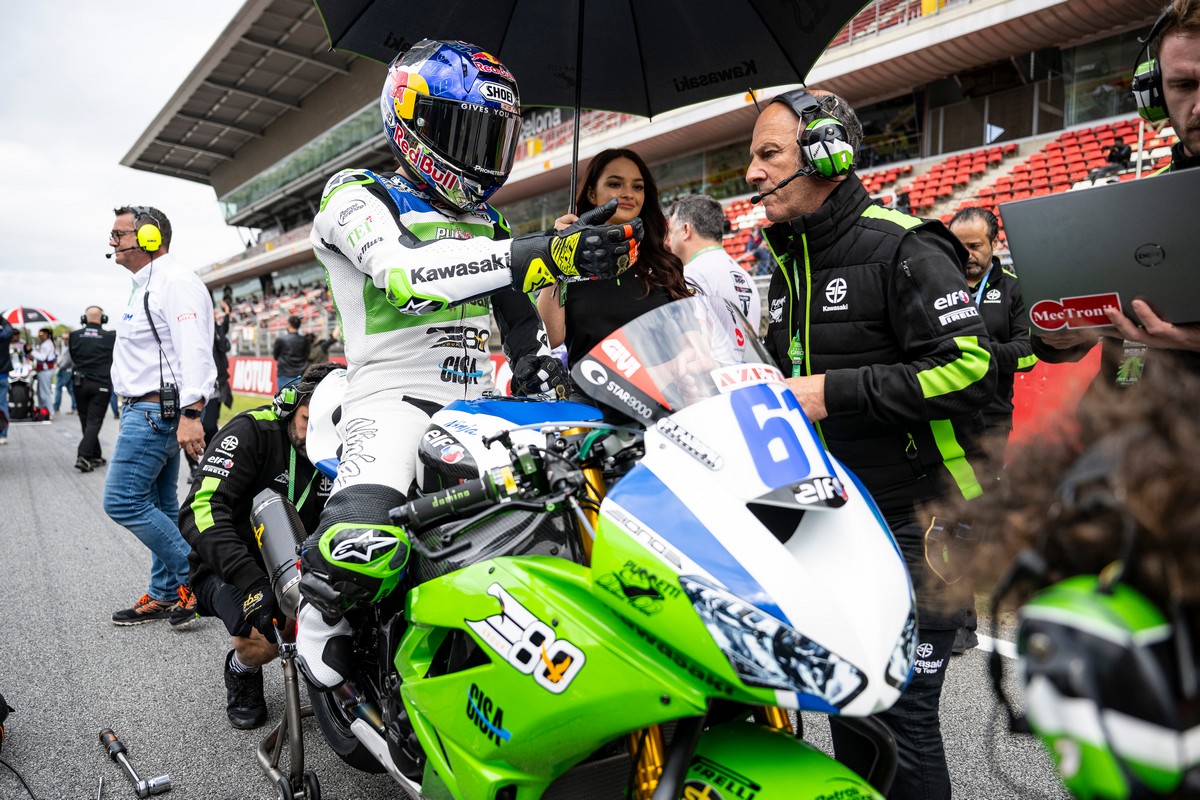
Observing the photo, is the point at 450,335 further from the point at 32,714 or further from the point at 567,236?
the point at 32,714

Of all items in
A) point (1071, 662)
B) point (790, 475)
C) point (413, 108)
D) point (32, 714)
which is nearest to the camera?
point (1071, 662)

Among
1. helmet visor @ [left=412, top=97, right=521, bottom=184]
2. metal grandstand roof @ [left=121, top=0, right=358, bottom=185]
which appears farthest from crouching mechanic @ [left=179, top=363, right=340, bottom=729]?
metal grandstand roof @ [left=121, top=0, right=358, bottom=185]

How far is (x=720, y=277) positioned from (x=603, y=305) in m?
1.38

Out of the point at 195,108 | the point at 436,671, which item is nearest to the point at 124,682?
the point at 436,671

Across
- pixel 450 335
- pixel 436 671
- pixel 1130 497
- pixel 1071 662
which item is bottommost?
pixel 436 671

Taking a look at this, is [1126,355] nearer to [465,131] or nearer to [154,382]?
[465,131]

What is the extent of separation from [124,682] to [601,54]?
3613mm

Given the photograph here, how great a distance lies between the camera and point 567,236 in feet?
5.83

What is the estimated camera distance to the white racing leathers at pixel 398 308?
1928mm

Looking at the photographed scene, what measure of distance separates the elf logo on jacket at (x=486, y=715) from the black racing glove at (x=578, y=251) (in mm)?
931

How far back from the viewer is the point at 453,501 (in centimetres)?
148

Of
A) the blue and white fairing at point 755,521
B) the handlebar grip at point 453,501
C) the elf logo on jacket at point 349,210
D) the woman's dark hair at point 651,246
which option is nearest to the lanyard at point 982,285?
the woman's dark hair at point 651,246

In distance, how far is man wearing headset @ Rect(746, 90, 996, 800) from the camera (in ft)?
6.15

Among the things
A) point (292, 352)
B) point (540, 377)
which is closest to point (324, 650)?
point (540, 377)
